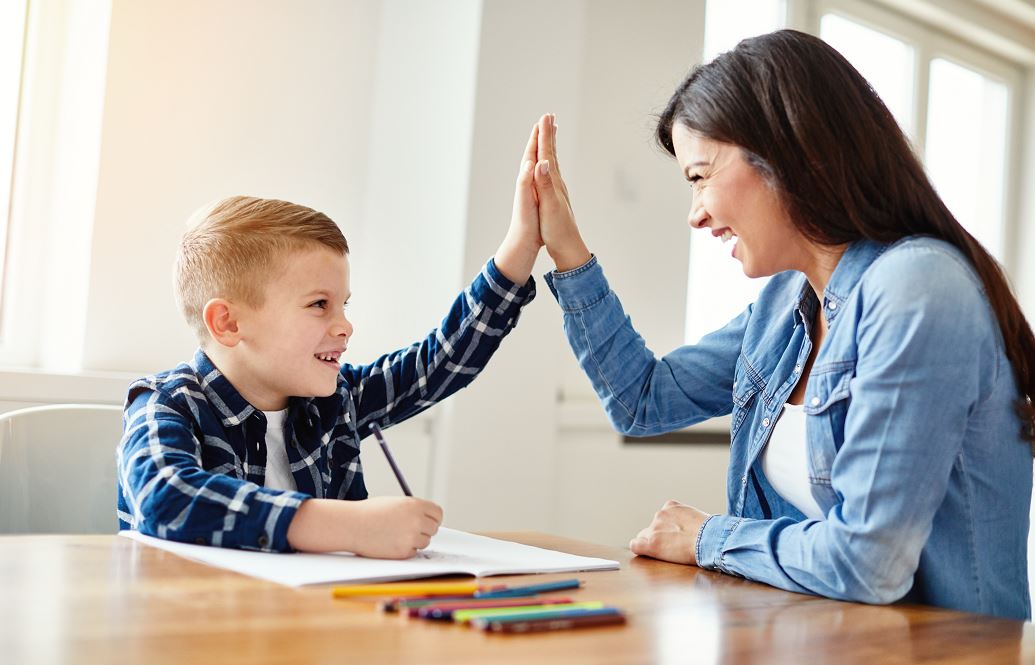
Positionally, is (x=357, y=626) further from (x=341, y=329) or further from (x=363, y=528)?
(x=341, y=329)

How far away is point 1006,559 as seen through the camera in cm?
109

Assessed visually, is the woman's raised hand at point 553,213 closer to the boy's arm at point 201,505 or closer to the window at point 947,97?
the boy's arm at point 201,505

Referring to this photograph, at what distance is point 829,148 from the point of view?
3.86ft

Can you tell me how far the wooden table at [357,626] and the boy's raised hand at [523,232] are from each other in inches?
21.2

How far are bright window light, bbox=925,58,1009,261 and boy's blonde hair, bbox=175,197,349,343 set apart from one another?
11.6 feet

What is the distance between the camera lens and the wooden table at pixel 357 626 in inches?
25.4

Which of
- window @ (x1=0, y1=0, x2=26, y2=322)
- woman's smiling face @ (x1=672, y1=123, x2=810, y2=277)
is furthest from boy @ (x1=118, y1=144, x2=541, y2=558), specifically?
window @ (x1=0, y1=0, x2=26, y2=322)

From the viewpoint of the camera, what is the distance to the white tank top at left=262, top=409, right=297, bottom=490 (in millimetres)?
1290

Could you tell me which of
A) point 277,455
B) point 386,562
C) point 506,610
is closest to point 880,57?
point 277,455

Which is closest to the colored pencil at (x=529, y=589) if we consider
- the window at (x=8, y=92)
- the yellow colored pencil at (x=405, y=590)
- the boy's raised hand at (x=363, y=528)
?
the yellow colored pencil at (x=405, y=590)

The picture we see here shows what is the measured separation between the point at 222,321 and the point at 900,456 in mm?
825

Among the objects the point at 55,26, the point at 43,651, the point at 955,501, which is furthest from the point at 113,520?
the point at 55,26

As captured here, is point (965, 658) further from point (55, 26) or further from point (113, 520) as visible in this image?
point (55, 26)

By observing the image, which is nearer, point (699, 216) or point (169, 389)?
point (169, 389)
